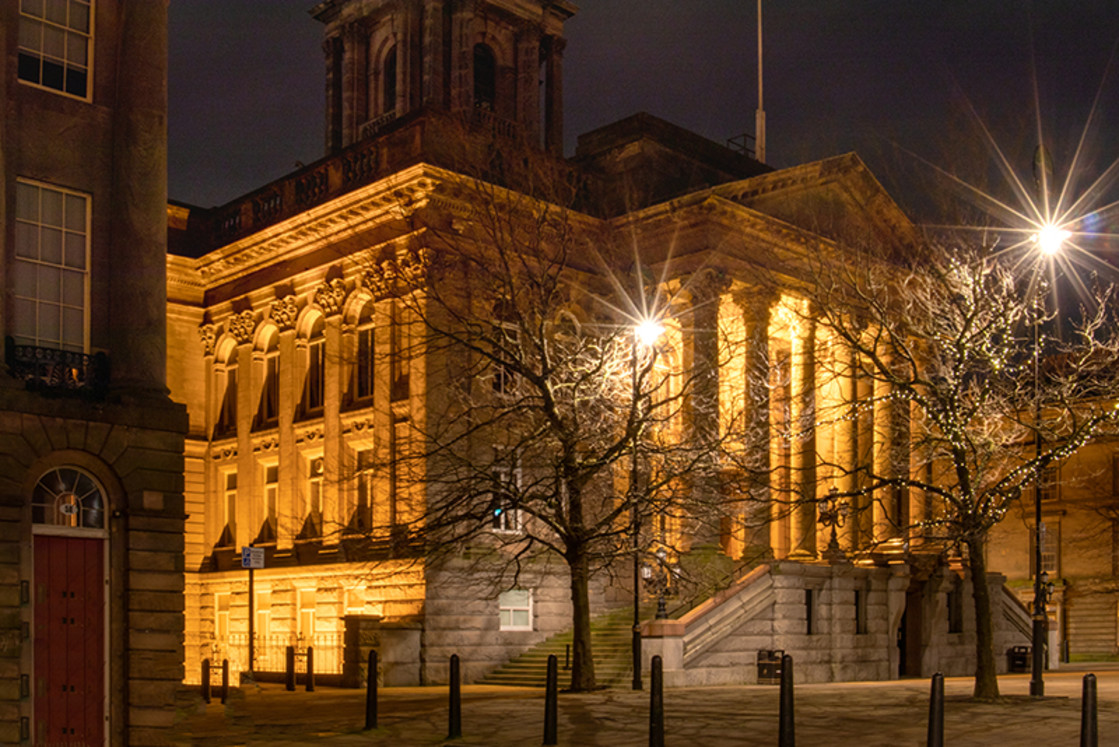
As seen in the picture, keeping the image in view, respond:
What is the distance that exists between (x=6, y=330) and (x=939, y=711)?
42.3ft

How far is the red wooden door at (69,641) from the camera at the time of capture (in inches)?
679

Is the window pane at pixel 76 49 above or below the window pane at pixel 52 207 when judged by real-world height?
above

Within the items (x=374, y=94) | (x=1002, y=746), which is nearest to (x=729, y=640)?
(x=1002, y=746)

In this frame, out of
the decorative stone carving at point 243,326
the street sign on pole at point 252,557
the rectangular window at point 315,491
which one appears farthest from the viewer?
the decorative stone carving at point 243,326

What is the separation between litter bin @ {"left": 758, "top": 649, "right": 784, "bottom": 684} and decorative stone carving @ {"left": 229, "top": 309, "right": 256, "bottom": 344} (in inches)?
843

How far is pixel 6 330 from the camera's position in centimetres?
1816

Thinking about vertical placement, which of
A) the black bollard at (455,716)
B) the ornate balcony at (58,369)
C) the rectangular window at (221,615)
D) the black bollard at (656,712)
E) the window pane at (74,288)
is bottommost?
the rectangular window at (221,615)

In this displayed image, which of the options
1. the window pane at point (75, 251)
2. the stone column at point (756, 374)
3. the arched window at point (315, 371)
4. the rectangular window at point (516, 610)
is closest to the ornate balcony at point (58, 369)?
the window pane at point (75, 251)

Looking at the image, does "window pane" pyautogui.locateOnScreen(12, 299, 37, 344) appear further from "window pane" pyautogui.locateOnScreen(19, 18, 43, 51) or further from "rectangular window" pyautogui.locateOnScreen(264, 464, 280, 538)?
"rectangular window" pyautogui.locateOnScreen(264, 464, 280, 538)

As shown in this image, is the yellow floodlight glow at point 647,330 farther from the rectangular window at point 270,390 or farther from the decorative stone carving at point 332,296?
the rectangular window at point 270,390

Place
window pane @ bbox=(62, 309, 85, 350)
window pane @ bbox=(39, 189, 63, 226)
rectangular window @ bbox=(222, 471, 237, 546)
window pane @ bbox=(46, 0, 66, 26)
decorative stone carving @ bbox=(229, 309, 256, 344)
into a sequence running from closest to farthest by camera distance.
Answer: window pane @ bbox=(62, 309, 85, 350)
window pane @ bbox=(39, 189, 63, 226)
window pane @ bbox=(46, 0, 66, 26)
decorative stone carving @ bbox=(229, 309, 256, 344)
rectangular window @ bbox=(222, 471, 237, 546)

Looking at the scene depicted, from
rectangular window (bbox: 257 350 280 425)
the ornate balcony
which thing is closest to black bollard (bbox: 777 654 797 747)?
the ornate balcony

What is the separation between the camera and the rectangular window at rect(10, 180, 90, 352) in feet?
61.2

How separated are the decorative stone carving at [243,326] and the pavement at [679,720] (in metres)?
20.0
